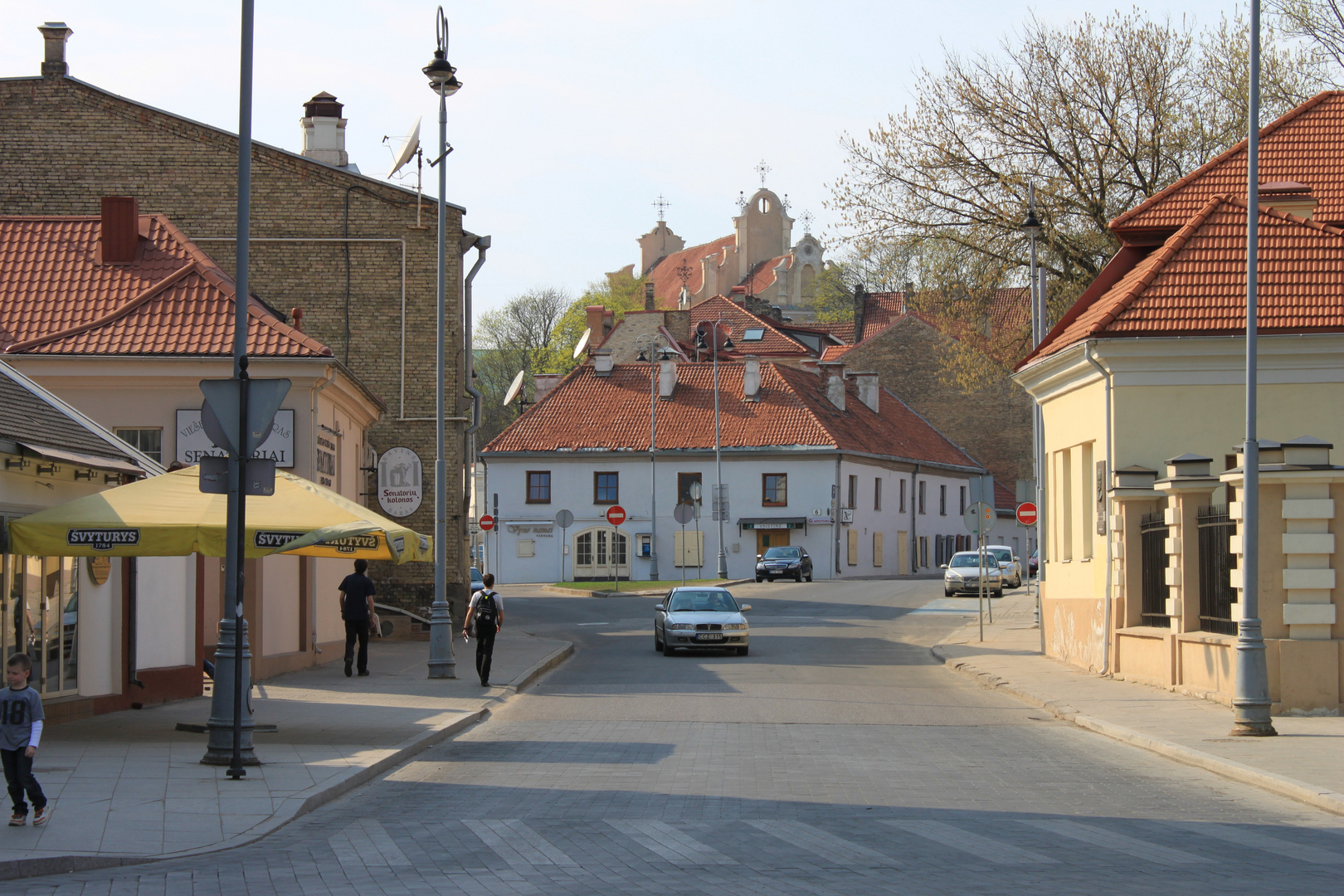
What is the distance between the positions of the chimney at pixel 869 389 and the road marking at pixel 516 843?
2534 inches

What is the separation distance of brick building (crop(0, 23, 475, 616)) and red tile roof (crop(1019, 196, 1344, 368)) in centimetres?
1406

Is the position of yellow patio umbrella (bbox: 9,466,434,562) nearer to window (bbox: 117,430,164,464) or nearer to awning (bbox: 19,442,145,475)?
awning (bbox: 19,442,145,475)

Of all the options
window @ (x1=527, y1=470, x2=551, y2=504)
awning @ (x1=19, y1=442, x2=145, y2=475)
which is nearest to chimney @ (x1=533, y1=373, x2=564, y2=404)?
window @ (x1=527, y1=470, x2=551, y2=504)

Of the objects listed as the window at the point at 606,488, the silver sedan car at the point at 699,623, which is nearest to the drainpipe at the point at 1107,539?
the silver sedan car at the point at 699,623

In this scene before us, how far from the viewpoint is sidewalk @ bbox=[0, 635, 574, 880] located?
925 centimetres

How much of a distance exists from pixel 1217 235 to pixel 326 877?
18751mm

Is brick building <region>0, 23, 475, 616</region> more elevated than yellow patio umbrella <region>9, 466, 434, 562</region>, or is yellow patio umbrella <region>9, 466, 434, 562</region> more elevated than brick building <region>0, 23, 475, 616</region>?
brick building <region>0, 23, 475, 616</region>

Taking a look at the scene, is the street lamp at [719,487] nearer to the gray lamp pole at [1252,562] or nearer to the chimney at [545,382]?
the chimney at [545,382]

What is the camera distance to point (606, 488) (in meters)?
65.8

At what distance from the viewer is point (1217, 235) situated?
75.2 ft

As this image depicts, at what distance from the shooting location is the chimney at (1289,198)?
24.9 meters

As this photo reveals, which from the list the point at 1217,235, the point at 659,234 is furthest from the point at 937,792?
the point at 659,234

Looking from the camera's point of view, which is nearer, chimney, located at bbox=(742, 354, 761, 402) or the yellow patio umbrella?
the yellow patio umbrella

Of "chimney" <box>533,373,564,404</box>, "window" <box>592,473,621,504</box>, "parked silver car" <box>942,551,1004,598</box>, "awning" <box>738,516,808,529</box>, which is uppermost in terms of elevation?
"chimney" <box>533,373,564,404</box>
